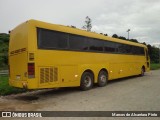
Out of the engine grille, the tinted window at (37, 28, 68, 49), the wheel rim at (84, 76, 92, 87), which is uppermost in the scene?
the tinted window at (37, 28, 68, 49)

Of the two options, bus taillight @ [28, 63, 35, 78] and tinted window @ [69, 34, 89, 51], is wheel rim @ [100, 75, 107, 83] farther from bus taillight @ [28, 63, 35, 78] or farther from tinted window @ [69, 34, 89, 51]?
bus taillight @ [28, 63, 35, 78]

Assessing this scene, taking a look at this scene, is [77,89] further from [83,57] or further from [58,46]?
[58,46]

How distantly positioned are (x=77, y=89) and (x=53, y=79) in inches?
115

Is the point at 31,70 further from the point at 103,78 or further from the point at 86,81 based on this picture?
the point at 103,78

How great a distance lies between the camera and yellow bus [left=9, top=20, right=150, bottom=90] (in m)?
9.87

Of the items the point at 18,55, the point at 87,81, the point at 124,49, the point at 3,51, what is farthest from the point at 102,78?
the point at 3,51

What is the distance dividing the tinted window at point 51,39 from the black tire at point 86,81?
2102 millimetres

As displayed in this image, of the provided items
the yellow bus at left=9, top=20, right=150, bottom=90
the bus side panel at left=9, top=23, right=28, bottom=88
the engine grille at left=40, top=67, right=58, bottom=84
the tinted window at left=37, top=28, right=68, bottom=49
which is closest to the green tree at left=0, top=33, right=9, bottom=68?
the yellow bus at left=9, top=20, right=150, bottom=90

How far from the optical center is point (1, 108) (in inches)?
338

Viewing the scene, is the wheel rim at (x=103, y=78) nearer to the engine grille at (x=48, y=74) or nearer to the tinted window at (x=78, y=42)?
the tinted window at (x=78, y=42)

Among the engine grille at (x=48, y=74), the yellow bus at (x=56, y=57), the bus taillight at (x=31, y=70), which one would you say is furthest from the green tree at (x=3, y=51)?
the bus taillight at (x=31, y=70)

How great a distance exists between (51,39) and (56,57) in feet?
2.76

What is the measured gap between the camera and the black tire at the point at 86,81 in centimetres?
1258

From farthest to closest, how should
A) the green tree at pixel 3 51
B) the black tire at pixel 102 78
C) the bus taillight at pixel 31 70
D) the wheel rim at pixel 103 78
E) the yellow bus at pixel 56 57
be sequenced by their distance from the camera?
1. the green tree at pixel 3 51
2. the wheel rim at pixel 103 78
3. the black tire at pixel 102 78
4. the yellow bus at pixel 56 57
5. the bus taillight at pixel 31 70
